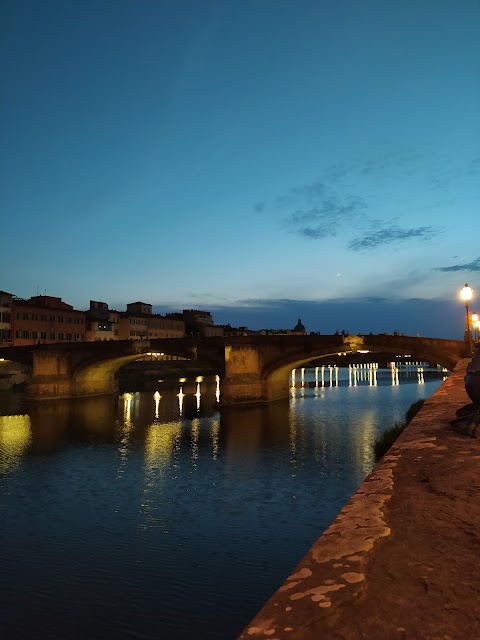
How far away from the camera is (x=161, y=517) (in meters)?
15.7

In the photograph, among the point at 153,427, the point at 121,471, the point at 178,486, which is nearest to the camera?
the point at 178,486

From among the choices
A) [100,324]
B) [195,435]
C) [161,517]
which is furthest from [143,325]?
[161,517]

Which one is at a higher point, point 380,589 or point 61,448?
point 380,589

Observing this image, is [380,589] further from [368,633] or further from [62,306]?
[62,306]

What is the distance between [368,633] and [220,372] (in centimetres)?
4618

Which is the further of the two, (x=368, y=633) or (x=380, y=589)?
(x=380, y=589)

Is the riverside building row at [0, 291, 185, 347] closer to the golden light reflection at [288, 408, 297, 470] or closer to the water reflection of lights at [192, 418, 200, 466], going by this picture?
the water reflection of lights at [192, 418, 200, 466]

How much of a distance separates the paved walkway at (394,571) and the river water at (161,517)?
19.5 ft

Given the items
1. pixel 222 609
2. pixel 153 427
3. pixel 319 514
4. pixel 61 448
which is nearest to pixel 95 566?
pixel 222 609

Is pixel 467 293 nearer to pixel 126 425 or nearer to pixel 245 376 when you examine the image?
pixel 126 425

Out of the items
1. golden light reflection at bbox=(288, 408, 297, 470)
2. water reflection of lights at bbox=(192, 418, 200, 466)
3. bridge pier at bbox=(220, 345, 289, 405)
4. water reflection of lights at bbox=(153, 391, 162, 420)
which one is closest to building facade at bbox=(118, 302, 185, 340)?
water reflection of lights at bbox=(153, 391, 162, 420)

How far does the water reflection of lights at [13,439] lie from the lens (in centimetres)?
2414

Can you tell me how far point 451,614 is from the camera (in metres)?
2.93

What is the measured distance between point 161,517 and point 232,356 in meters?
30.8
